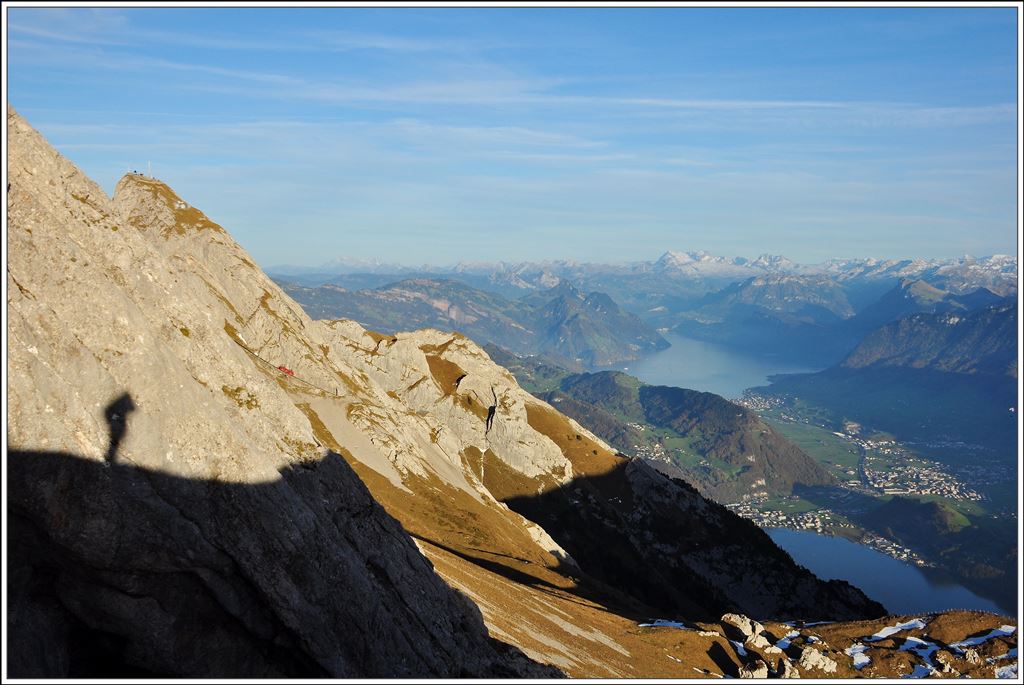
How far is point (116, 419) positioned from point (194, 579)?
8382 millimetres

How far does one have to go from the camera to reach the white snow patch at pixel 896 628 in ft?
271

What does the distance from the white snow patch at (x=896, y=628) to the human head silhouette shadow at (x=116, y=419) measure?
91755 mm

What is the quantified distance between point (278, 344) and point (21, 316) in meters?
96.9

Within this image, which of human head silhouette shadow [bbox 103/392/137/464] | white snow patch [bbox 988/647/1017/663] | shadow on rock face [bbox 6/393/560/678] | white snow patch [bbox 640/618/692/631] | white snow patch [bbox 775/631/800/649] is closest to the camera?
shadow on rock face [bbox 6/393/560/678]

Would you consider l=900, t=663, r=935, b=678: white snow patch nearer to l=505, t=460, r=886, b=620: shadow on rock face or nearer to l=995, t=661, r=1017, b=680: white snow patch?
l=995, t=661, r=1017, b=680: white snow patch

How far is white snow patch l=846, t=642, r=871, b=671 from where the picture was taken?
74062mm

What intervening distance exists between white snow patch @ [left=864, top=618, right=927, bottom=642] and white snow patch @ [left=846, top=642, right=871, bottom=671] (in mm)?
3262

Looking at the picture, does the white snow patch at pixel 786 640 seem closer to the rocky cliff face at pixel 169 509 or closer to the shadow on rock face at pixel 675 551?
the rocky cliff face at pixel 169 509

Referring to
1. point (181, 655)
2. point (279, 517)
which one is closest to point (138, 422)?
point (279, 517)

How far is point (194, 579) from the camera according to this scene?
94.9 ft

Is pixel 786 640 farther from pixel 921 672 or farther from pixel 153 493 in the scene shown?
pixel 153 493

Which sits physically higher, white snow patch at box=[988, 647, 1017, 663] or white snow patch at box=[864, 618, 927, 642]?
white snow patch at box=[988, 647, 1017, 663]

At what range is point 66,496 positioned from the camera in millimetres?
24969

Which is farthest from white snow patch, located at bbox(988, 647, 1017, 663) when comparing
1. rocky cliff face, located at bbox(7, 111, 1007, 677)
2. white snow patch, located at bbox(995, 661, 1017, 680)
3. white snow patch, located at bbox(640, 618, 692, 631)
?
rocky cliff face, located at bbox(7, 111, 1007, 677)
